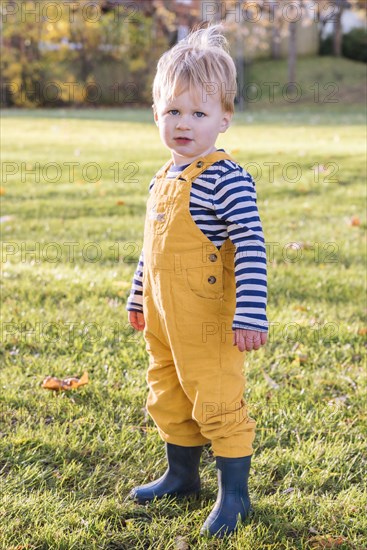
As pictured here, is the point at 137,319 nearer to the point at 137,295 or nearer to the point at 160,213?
the point at 137,295

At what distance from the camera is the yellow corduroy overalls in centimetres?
212

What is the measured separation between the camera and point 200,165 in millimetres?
2139

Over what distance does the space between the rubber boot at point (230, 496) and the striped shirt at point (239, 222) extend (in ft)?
1.59

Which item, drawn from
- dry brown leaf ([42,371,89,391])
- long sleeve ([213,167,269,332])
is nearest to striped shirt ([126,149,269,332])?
long sleeve ([213,167,269,332])

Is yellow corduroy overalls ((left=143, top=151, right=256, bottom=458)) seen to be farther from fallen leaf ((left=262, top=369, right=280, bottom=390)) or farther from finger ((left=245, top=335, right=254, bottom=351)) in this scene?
fallen leaf ((left=262, top=369, right=280, bottom=390))

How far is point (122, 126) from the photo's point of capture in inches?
667

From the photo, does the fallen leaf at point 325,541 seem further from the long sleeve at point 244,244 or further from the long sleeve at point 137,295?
the long sleeve at point 137,295

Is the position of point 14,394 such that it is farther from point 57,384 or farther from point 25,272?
point 25,272

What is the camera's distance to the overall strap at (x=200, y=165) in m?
2.12

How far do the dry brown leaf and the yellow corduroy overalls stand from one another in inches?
32.5

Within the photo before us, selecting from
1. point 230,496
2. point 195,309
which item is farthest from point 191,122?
point 230,496

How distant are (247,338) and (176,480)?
62cm

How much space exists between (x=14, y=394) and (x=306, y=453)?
4.05ft

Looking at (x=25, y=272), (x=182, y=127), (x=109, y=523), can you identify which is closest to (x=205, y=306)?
(x=182, y=127)
